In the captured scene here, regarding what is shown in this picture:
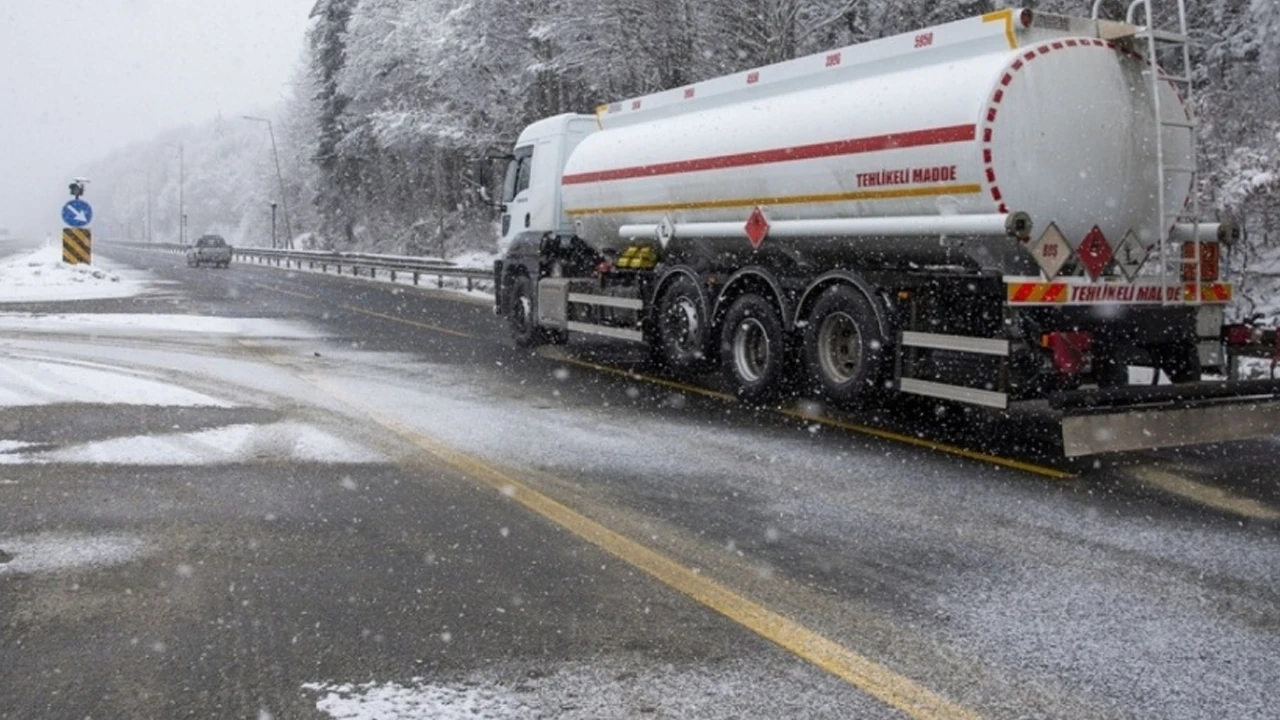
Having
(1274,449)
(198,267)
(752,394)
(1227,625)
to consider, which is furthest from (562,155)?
(198,267)

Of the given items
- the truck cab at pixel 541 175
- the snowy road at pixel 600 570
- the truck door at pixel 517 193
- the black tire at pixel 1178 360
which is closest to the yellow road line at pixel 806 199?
the truck cab at pixel 541 175

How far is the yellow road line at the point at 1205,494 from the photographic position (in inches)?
252

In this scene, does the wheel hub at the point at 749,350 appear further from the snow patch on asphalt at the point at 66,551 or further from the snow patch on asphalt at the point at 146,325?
the snow patch on asphalt at the point at 146,325

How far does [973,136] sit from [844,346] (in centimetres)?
239

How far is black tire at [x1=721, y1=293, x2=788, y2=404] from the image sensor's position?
34.1 ft

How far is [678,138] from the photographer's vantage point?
1168 cm

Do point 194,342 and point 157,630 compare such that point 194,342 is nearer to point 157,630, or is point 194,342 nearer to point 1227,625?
point 157,630

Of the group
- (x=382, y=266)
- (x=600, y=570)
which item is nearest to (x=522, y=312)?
(x=600, y=570)

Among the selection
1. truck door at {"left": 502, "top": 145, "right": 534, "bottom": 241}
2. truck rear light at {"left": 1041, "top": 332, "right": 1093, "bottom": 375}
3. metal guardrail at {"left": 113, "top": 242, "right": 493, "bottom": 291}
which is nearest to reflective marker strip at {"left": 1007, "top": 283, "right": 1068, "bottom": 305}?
truck rear light at {"left": 1041, "top": 332, "right": 1093, "bottom": 375}

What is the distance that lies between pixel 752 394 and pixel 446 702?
734 cm

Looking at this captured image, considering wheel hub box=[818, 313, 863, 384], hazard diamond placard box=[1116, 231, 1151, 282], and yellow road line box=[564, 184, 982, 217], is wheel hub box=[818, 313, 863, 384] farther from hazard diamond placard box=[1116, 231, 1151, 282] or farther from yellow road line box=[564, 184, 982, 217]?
hazard diamond placard box=[1116, 231, 1151, 282]

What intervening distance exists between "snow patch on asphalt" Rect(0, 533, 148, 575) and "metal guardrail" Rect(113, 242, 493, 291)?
74.9 ft

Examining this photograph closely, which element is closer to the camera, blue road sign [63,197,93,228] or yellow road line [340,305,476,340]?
yellow road line [340,305,476,340]

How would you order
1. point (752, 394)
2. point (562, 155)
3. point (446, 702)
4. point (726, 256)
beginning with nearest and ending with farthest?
1. point (446, 702)
2. point (752, 394)
3. point (726, 256)
4. point (562, 155)
